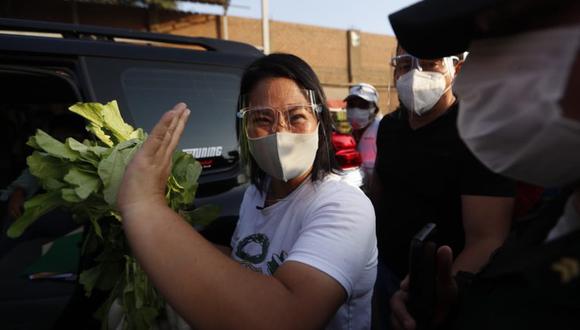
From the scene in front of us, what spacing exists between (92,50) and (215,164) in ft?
2.92

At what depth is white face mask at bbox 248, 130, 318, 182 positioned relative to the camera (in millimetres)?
1484

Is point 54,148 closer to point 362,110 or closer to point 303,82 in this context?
point 303,82

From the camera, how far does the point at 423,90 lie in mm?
2012

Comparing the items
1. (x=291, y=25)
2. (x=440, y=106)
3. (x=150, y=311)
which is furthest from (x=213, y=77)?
(x=291, y=25)

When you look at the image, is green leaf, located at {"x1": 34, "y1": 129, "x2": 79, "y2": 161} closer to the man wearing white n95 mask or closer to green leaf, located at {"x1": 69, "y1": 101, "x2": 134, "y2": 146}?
green leaf, located at {"x1": 69, "y1": 101, "x2": 134, "y2": 146}

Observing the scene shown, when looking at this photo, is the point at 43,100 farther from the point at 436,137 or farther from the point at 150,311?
the point at 436,137

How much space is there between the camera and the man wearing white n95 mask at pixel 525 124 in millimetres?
682

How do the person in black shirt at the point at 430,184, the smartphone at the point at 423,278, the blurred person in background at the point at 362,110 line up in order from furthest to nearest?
the blurred person in background at the point at 362,110, the person in black shirt at the point at 430,184, the smartphone at the point at 423,278

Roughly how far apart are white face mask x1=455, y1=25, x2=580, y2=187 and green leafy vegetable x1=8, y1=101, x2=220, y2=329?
0.98 meters

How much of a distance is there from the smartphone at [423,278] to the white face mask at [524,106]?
0.34 m

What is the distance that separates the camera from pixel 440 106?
2029 mm

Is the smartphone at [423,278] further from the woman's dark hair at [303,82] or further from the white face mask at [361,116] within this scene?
the white face mask at [361,116]

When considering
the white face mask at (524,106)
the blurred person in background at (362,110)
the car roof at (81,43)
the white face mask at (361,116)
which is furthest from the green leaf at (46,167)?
the white face mask at (361,116)

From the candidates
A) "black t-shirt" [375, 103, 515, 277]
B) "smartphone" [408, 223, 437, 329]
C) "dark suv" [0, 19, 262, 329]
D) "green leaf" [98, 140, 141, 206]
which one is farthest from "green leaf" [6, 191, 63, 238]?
"black t-shirt" [375, 103, 515, 277]
